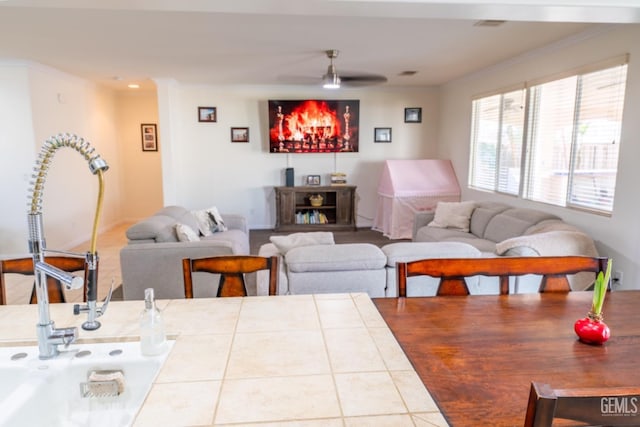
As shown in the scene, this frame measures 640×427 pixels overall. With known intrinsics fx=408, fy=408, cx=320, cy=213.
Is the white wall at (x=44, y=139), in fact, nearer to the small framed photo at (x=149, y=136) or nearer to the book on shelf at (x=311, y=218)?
the small framed photo at (x=149, y=136)

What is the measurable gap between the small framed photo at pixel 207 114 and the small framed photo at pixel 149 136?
4.92 feet

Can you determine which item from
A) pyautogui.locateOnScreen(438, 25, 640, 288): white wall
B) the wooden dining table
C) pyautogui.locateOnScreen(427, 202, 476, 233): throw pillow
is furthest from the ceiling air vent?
the wooden dining table

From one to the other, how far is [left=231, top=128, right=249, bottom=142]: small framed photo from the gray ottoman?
4.78 metres

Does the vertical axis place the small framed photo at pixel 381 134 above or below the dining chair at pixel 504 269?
above

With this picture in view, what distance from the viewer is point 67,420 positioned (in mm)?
1043

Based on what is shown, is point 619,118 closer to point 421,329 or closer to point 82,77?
point 421,329

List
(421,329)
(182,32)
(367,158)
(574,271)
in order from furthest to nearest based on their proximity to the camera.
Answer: (367,158) → (182,32) → (574,271) → (421,329)

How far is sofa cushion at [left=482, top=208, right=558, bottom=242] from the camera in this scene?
4094 millimetres

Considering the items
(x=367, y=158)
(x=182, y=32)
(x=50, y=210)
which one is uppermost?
(x=182, y=32)

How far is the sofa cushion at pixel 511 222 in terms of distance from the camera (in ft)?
13.4

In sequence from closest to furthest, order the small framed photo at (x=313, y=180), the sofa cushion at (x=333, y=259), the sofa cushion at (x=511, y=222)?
1. the sofa cushion at (x=333, y=259)
2. the sofa cushion at (x=511, y=222)
3. the small framed photo at (x=313, y=180)

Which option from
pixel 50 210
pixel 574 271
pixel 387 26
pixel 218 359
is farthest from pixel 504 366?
pixel 50 210

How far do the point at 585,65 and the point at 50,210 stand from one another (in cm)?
643

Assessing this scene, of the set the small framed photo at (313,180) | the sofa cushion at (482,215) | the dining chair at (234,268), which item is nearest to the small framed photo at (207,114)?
the small framed photo at (313,180)
